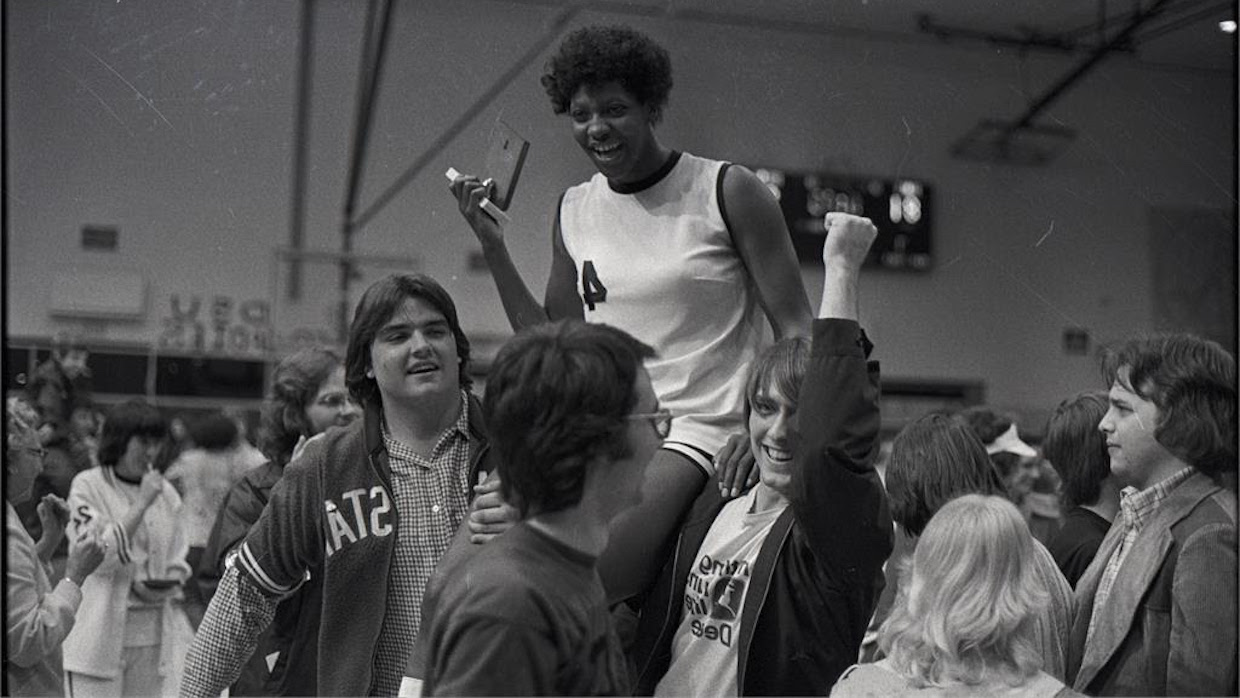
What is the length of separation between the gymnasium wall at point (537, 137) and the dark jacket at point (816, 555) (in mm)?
513

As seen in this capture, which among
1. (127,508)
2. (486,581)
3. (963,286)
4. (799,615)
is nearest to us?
(486,581)

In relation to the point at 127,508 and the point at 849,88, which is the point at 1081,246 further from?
the point at 127,508

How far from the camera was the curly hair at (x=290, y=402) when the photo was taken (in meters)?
2.44

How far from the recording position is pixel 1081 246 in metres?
2.19

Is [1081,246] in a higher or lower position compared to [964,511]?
higher

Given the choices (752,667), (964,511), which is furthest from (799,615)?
(964,511)

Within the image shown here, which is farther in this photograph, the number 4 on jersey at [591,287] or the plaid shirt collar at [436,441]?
the number 4 on jersey at [591,287]

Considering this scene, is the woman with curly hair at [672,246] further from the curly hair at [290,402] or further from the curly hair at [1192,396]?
the curly hair at [290,402]

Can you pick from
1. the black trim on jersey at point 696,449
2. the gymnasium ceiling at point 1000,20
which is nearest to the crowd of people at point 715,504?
the black trim on jersey at point 696,449

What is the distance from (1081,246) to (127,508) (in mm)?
1881

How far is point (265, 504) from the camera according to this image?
221cm

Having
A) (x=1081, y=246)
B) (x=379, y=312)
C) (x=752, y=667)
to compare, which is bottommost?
(x=752, y=667)

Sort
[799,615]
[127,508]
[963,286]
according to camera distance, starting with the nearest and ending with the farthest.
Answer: [799,615] → [963,286] → [127,508]

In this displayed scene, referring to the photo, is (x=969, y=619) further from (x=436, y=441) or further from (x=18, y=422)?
(x=18, y=422)
